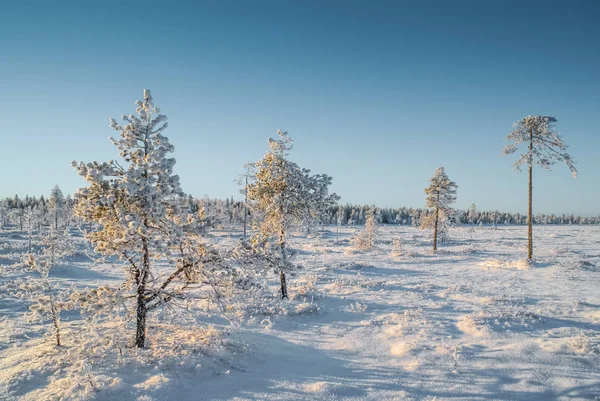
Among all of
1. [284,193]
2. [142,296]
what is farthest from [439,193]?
[142,296]

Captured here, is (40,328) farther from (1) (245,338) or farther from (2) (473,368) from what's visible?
(2) (473,368)

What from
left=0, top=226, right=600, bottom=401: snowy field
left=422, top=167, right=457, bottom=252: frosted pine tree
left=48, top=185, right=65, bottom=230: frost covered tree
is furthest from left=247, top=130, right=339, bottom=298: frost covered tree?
left=48, top=185, right=65, bottom=230: frost covered tree

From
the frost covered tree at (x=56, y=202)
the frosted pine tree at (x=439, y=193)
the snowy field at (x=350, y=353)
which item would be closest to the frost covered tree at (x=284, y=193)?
the snowy field at (x=350, y=353)

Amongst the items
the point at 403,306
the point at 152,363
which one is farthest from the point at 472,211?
the point at 152,363

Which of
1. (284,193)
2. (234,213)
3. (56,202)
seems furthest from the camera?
(234,213)

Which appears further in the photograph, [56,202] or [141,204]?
[56,202]

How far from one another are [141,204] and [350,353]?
764 cm

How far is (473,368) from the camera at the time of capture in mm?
8789

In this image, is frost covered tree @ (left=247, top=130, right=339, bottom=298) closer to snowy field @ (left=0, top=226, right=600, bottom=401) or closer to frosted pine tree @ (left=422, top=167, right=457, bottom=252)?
snowy field @ (left=0, top=226, right=600, bottom=401)

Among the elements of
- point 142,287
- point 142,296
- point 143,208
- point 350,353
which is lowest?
point 350,353

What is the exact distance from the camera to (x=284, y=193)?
15812 millimetres

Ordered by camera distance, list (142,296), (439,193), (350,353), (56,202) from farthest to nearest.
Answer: (56,202), (439,193), (350,353), (142,296)

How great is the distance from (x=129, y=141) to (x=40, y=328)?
9.64m

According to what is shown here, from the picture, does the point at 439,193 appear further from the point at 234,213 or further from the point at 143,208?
the point at 234,213
